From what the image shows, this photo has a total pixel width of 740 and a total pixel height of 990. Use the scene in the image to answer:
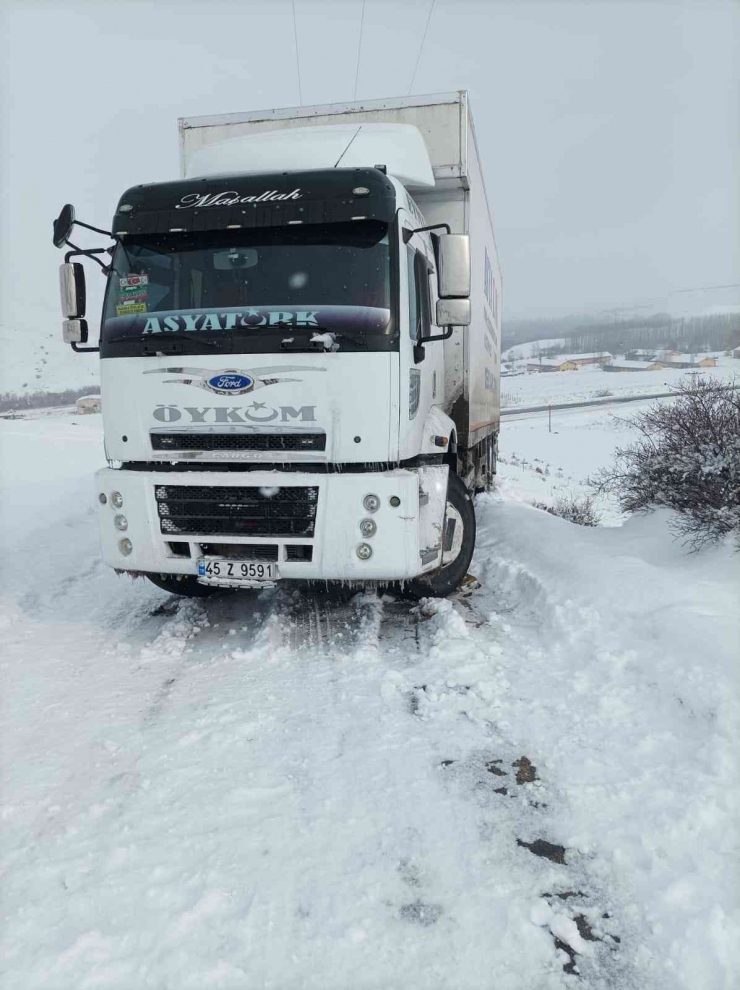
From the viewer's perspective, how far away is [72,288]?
210 inches

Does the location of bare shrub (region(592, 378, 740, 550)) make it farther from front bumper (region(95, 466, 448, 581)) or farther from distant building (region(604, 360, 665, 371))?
distant building (region(604, 360, 665, 371))

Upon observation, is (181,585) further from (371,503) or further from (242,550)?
(371,503)

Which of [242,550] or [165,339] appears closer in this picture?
[165,339]

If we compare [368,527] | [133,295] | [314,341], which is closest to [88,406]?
[133,295]

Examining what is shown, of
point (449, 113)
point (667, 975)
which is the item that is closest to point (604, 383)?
point (449, 113)

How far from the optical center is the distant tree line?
168 feet

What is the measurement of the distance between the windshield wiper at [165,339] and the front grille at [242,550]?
1.44 meters

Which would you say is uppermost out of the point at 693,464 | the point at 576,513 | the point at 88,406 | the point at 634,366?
the point at 634,366

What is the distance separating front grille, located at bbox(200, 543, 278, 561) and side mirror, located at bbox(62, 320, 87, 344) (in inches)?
85.7

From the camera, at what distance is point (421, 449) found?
5137 millimetres

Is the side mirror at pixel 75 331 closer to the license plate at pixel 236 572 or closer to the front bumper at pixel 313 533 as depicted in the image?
the front bumper at pixel 313 533

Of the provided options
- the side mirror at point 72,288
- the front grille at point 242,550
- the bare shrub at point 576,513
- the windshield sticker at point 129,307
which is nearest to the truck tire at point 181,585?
the front grille at point 242,550

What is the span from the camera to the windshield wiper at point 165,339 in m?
4.62

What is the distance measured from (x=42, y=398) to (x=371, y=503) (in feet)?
195
